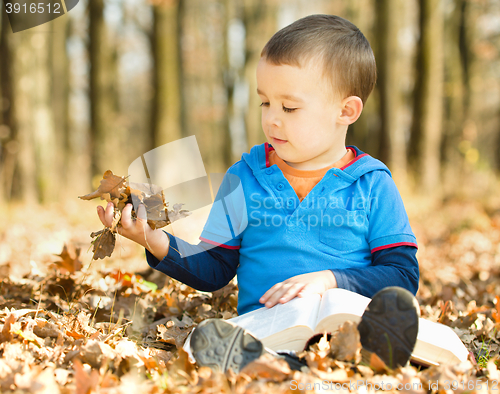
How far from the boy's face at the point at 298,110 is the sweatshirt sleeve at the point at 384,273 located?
52 centimetres

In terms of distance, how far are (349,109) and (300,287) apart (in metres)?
0.81

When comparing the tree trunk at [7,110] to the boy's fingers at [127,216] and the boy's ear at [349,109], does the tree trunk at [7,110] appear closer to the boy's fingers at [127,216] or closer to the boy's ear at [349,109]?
the boy's fingers at [127,216]

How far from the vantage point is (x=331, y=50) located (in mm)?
1966

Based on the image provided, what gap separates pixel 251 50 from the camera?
1609 centimetres

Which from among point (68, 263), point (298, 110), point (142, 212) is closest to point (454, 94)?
point (298, 110)

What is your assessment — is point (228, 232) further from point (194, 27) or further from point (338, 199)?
point (194, 27)

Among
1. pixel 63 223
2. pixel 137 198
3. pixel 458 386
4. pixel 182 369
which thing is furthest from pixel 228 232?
pixel 63 223

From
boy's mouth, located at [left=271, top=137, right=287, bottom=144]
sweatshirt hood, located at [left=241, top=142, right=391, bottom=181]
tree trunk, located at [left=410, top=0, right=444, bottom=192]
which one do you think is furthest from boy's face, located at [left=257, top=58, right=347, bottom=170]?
tree trunk, located at [left=410, top=0, right=444, bottom=192]

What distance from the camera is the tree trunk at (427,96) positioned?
9.81 m

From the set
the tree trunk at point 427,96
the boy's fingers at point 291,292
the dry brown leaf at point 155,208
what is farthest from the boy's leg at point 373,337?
the tree trunk at point 427,96

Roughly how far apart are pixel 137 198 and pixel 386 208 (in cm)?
103

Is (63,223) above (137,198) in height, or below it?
below

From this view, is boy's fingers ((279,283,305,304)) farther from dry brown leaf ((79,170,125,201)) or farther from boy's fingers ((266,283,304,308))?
dry brown leaf ((79,170,125,201))

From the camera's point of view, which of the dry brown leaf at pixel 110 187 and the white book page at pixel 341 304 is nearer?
the white book page at pixel 341 304
